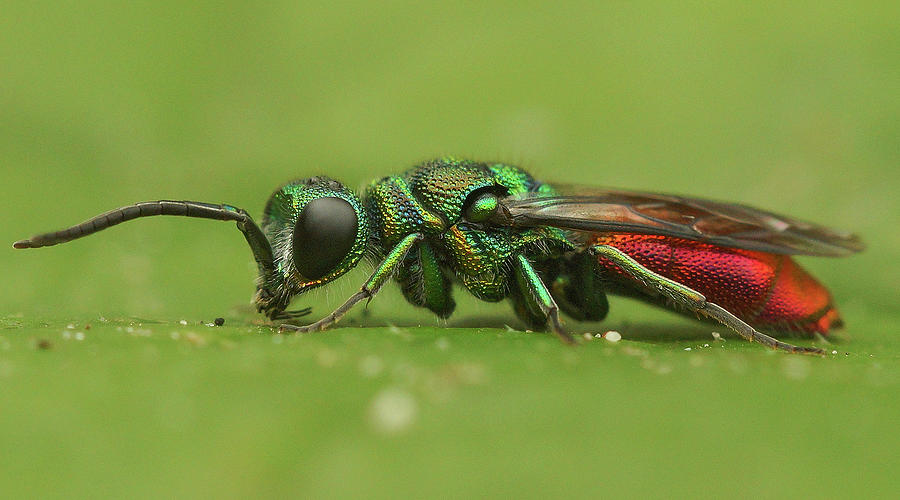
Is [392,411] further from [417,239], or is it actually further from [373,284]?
[417,239]

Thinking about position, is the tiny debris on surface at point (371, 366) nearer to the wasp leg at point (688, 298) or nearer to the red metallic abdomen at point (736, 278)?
the wasp leg at point (688, 298)

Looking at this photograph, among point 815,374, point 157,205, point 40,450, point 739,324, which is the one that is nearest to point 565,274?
point 739,324

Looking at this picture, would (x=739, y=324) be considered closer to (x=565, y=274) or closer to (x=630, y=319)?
(x=565, y=274)

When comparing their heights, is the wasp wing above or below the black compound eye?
above

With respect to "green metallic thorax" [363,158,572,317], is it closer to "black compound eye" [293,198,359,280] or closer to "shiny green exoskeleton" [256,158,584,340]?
"shiny green exoskeleton" [256,158,584,340]

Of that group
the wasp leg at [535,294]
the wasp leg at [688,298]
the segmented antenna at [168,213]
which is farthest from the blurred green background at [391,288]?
the segmented antenna at [168,213]

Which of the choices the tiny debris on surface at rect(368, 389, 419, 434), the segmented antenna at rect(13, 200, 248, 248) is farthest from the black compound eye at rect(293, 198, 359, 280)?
the tiny debris on surface at rect(368, 389, 419, 434)

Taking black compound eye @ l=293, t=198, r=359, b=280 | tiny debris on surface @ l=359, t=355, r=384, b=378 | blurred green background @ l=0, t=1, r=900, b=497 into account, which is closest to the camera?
blurred green background @ l=0, t=1, r=900, b=497
